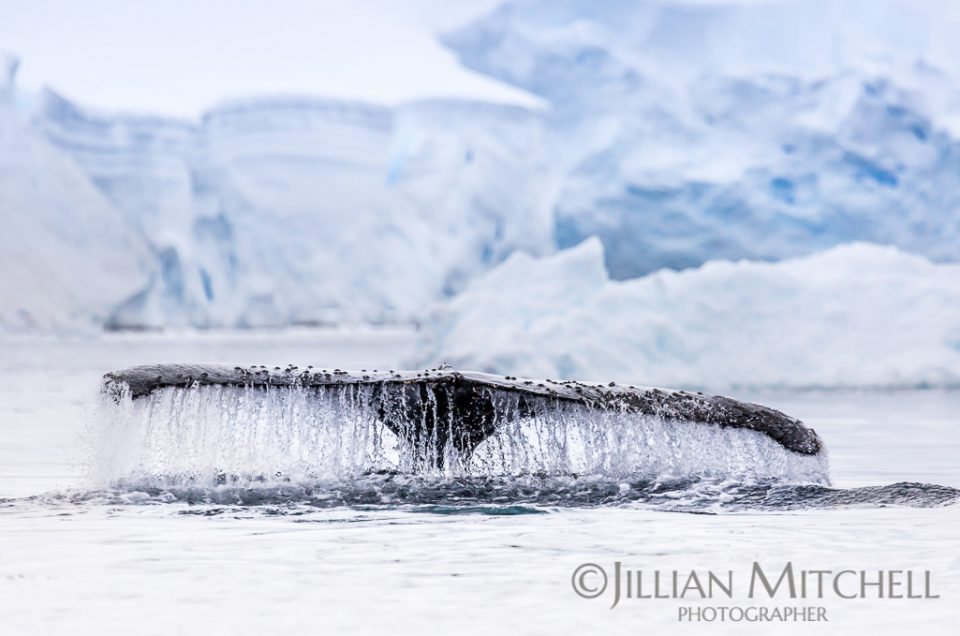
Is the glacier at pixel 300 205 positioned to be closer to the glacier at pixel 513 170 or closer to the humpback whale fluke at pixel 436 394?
the glacier at pixel 513 170

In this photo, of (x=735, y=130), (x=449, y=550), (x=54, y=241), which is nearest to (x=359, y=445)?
(x=449, y=550)

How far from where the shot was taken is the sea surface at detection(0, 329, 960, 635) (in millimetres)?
3984

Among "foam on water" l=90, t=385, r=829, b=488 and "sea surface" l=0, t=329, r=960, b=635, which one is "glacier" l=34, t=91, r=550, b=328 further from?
"sea surface" l=0, t=329, r=960, b=635

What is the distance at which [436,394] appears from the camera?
623 centimetres

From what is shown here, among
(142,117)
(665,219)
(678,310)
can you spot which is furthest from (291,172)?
(678,310)

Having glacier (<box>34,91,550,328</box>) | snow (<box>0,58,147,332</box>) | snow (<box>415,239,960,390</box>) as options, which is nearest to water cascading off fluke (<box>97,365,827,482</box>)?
snow (<box>415,239,960,390</box>)

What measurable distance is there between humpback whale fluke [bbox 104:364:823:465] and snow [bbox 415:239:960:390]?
12185 millimetres

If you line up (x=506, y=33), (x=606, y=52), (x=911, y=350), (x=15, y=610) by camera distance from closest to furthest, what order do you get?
(x=15, y=610)
(x=911, y=350)
(x=606, y=52)
(x=506, y=33)

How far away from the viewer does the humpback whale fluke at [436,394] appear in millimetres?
6172

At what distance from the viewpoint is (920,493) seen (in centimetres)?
696

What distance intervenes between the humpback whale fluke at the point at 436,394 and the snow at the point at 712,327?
12.2 meters

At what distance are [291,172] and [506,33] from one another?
8.23 meters

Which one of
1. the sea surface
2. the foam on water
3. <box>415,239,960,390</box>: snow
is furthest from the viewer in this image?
<box>415,239,960,390</box>: snow

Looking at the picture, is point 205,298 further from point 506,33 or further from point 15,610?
point 15,610
